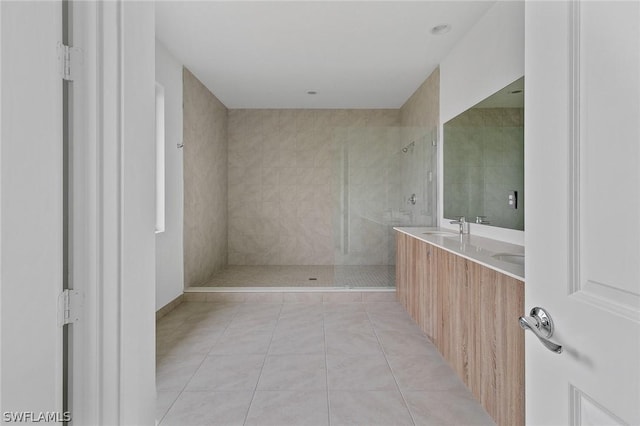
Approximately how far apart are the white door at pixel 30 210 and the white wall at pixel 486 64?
243cm

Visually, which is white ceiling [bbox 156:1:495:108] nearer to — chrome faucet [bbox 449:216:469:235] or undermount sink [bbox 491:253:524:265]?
chrome faucet [bbox 449:216:469:235]

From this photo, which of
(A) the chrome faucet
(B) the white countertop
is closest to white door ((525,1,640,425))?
(B) the white countertop

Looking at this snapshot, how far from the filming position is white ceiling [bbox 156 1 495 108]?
266 cm

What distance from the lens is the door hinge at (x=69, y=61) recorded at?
2.64ft

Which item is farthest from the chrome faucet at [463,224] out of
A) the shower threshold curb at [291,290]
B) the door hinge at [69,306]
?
the door hinge at [69,306]

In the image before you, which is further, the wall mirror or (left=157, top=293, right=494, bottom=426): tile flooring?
the wall mirror

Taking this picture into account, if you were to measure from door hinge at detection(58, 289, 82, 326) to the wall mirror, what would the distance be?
2.33m

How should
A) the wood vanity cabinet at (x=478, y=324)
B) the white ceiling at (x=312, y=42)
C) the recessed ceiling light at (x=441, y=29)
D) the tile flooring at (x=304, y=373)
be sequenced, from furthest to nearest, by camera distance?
the recessed ceiling light at (x=441, y=29) < the white ceiling at (x=312, y=42) < the tile flooring at (x=304, y=373) < the wood vanity cabinet at (x=478, y=324)

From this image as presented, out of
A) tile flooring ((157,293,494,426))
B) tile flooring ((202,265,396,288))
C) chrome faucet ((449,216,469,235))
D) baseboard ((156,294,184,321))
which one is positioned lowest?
tile flooring ((157,293,494,426))

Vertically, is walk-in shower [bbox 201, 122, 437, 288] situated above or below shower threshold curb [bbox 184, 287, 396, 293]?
above

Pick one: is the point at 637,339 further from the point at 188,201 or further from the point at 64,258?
the point at 188,201

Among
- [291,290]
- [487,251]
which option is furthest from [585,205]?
[291,290]

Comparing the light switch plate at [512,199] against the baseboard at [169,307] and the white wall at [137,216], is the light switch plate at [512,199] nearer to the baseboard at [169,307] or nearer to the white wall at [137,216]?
the white wall at [137,216]

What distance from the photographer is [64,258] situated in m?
0.83
